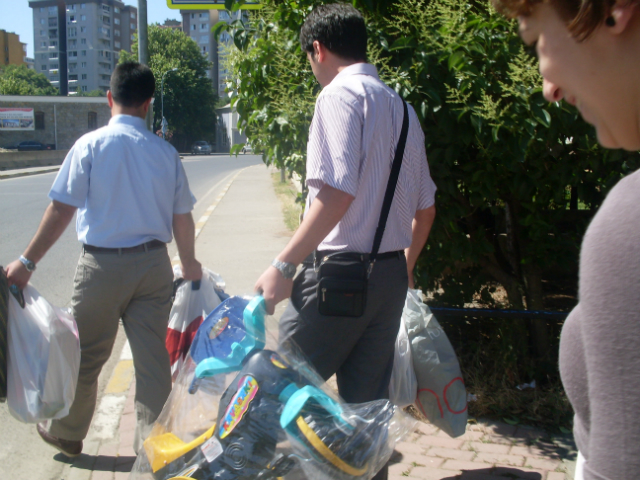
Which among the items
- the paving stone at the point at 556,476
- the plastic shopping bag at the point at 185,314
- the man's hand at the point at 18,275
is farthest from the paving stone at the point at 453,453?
the man's hand at the point at 18,275

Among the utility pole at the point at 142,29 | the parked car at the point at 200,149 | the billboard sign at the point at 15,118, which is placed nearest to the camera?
the utility pole at the point at 142,29

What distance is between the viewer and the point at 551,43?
87 cm

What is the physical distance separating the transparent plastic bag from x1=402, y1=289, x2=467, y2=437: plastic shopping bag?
2.75 ft

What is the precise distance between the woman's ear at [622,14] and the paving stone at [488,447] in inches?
109

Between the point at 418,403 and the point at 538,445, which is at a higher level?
the point at 418,403

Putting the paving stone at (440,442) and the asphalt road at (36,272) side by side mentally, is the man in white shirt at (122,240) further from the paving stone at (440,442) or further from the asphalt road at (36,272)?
the paving stone at (440,442)

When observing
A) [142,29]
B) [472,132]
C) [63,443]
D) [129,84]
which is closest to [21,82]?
[142,29]

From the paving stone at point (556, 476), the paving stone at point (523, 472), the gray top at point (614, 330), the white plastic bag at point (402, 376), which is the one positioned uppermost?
the gray top at point (614, 330)

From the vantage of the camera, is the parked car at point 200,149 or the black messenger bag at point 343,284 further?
the parked car at point 200,149

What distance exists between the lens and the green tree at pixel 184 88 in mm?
70688

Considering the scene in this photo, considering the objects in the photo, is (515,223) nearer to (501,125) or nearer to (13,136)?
(501,125)

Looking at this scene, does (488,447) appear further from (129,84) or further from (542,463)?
(129,84)

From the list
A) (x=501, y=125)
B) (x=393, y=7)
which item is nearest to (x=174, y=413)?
(x=501, y=125)

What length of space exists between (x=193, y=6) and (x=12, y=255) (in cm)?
531
